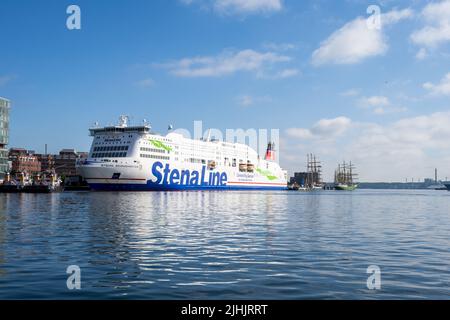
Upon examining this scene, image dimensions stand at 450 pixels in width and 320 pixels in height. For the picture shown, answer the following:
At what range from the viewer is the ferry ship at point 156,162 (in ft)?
288

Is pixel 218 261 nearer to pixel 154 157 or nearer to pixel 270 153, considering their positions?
pixel 154 157

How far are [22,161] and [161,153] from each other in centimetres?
11750

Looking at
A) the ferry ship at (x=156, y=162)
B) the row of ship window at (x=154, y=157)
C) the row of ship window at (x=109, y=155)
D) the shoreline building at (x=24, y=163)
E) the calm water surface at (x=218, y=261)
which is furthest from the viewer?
the shoreline building at (x=24, y=163)

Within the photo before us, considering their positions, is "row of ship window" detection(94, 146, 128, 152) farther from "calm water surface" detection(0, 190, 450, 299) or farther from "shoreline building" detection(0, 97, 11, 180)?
"calm water surface" detection(0, 190, 450, 299)

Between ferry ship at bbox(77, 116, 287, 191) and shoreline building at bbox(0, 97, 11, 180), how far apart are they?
38879 millimetres

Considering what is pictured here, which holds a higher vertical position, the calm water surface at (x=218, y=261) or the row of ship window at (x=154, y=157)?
the row of ship window at (x=154, y=157)

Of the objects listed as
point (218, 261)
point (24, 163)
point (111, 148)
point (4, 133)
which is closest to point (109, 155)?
point (111, 148)

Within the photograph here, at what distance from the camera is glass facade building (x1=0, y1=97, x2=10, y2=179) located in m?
124

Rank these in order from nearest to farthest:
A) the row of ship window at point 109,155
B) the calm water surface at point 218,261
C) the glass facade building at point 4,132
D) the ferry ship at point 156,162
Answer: the calm water surface at point 218,261 → the ferry ship at point 156,162 → the row of ship window at point 109,155 → the glass facade building at point 4,132

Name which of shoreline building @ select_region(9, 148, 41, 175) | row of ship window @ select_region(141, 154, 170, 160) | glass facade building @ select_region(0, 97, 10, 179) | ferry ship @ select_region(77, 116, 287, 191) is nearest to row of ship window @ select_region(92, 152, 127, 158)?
ferry ship @ select_region(77, 116, 287, 191)

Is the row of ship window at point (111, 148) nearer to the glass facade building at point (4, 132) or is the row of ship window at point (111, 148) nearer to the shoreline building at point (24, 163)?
the glass facade building at point (4, 132)

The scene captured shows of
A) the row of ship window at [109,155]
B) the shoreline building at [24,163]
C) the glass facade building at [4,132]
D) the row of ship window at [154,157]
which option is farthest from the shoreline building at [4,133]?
the shoreline building at [24,163]

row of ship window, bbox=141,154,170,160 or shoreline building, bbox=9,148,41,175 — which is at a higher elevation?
shoreline building, bbox=9,148,41,175

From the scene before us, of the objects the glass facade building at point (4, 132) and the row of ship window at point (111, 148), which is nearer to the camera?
the row of ship window at point (111, 148)
